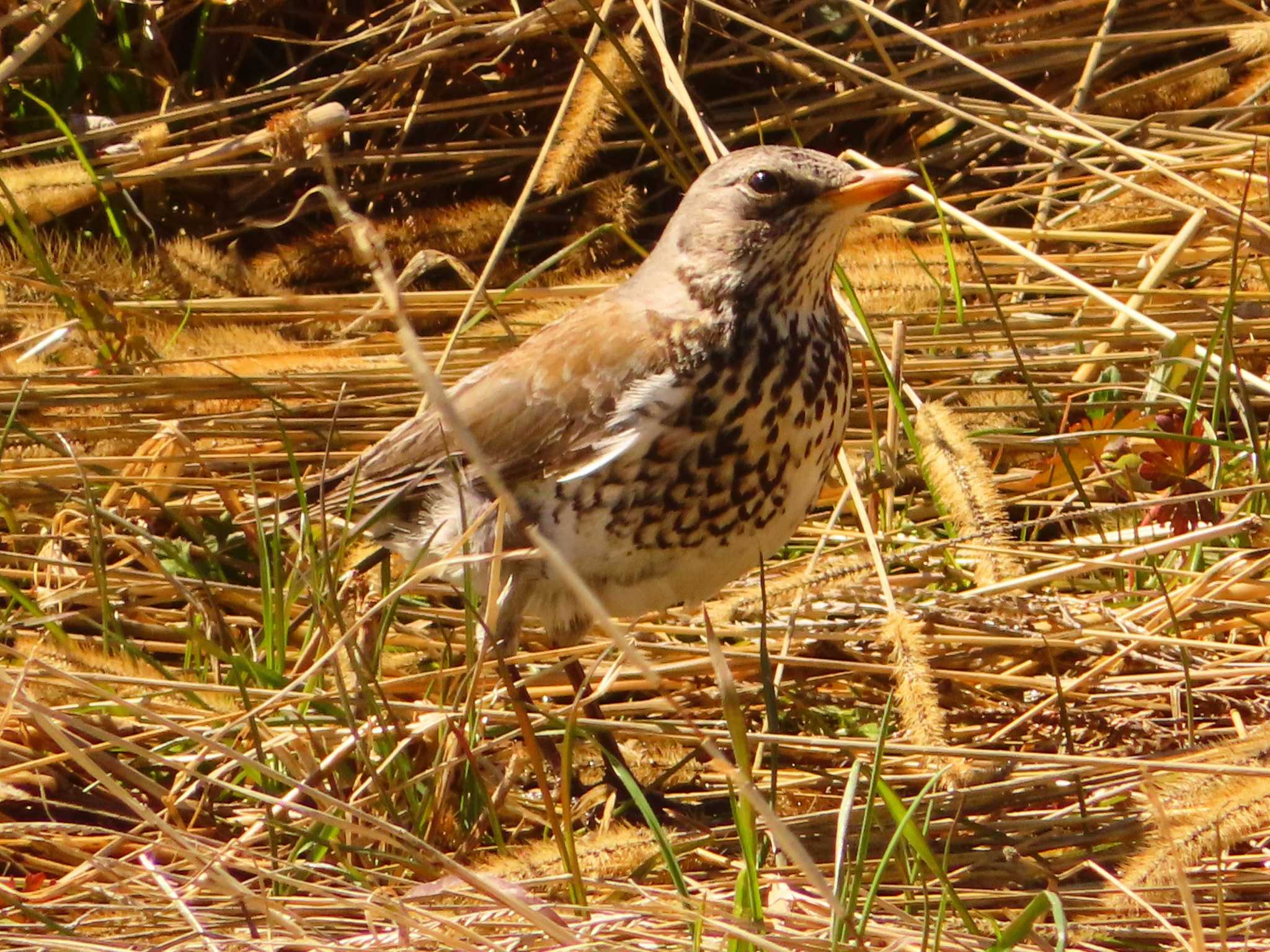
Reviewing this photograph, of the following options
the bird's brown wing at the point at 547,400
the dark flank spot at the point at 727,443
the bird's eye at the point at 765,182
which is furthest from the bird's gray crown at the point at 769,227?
the dark flank spot at the point at 727,443

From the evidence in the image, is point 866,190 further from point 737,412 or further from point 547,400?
point 547,400

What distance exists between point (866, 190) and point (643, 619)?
108 cm

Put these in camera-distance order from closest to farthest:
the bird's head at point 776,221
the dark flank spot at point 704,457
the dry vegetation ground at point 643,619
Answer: the dry vegetation ground at point 643,619 < the dark flank spot at point 704,457 < the bird's head at point 776,221

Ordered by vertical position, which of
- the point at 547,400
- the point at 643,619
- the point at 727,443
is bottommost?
the point at 643,619

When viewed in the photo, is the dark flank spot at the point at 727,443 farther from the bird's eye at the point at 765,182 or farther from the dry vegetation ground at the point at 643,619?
the bird's eye at the point at 765,182

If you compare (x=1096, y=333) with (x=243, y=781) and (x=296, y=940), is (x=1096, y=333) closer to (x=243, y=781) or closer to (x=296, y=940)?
(x=243, y=781)

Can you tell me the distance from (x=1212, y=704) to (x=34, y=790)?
194 cm

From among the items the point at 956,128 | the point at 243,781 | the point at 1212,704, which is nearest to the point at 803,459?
the point at 1212,704

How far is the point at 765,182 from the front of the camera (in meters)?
2.98

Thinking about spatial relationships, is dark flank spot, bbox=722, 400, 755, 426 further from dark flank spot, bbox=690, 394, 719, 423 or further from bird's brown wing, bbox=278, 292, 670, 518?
→ bird's brown wing, bbox=278, 292, 670, 518

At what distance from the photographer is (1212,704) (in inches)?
117

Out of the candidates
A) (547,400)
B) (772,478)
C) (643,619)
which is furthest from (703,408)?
(643,619)

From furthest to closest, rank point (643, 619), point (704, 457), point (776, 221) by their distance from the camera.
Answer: point (643, 619)
point (776, 221)
point (704, 457)

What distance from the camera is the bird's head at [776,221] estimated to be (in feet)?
9.66
